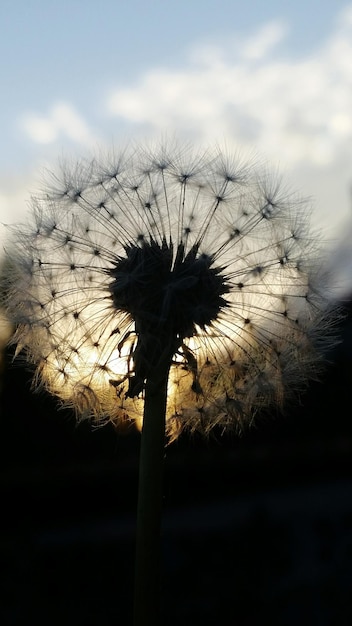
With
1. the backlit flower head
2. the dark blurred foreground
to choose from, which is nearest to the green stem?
the backlit flower head

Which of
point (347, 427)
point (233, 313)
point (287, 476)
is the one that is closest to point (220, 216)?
point (233, 313)

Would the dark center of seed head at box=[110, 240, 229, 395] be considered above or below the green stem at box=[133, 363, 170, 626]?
above

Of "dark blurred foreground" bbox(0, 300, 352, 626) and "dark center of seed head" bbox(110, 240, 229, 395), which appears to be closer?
"dark center of seed head" bbox(110, 240, 229, 395)

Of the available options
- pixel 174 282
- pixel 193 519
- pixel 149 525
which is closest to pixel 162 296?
pixel 174 282

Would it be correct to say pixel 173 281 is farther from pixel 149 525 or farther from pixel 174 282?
pixel 149 525

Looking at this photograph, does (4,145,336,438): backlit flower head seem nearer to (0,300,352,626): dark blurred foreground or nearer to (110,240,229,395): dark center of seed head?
(110,240,229,395): dark center of seed head

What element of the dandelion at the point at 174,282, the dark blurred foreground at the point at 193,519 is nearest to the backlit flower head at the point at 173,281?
the dandelion at the point at 174,282
